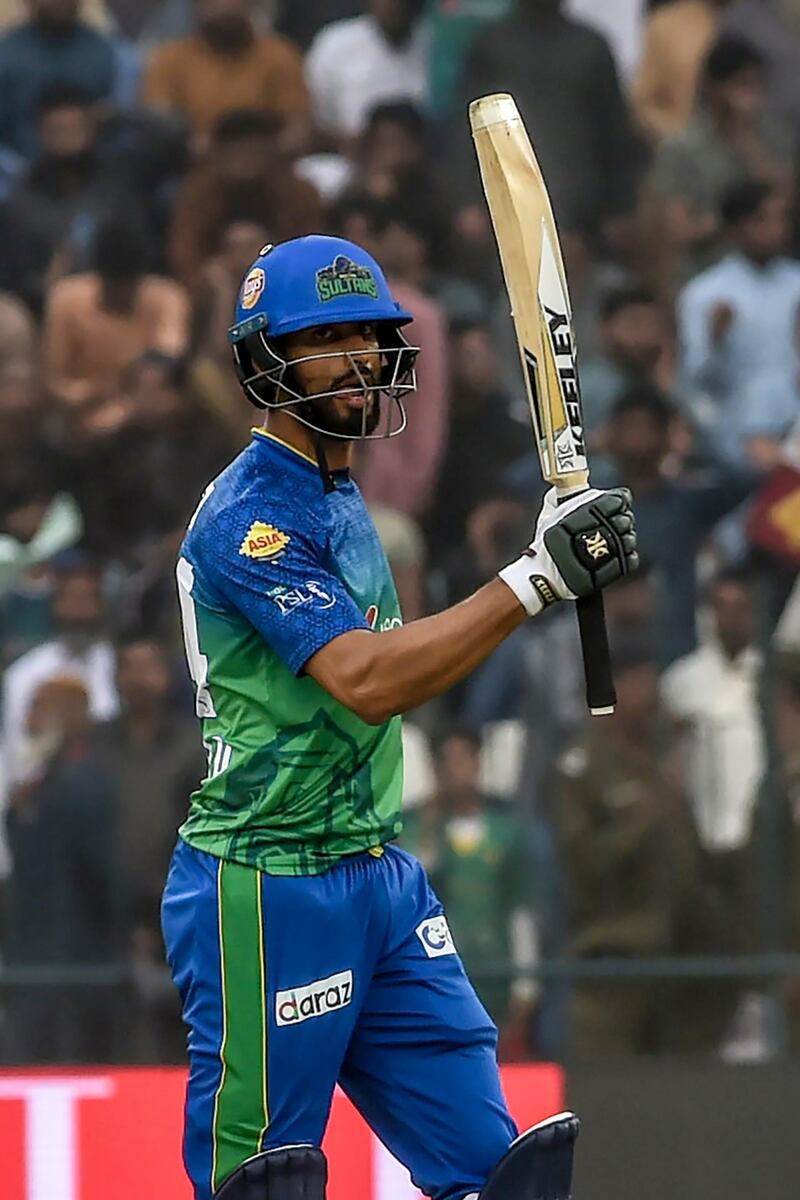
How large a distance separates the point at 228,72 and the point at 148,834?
2.91 meters

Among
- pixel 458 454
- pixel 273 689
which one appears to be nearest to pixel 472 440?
pixel 458 454

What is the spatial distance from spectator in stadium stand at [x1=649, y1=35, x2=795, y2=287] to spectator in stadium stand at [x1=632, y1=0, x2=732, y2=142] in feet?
0.16

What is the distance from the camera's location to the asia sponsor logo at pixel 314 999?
4.13 metres

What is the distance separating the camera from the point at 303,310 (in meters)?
4.10

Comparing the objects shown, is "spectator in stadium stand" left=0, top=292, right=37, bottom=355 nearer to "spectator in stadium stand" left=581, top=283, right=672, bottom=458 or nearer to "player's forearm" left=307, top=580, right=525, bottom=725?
"spectator in stadium stand" left=581, top=283, right=672, bottom=458

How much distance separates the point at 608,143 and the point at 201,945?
16.4 feet

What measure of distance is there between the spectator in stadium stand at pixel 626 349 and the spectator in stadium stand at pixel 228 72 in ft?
4.30

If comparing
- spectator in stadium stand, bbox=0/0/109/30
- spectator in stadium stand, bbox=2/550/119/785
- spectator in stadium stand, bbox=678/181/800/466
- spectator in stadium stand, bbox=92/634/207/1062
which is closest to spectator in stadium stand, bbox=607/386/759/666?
spectator in stadium stand, bbox=678/181/800/466

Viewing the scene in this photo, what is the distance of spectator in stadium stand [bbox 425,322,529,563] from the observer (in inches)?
310

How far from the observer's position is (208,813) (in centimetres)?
423

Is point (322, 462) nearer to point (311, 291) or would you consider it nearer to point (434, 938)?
point (311, 291)

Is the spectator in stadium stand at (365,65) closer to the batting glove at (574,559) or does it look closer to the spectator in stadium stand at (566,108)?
the spectator in stadium stand at (566,108)

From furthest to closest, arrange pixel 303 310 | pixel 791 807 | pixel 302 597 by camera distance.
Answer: pixel 791 807, pixel 303 310, pixel 302 597

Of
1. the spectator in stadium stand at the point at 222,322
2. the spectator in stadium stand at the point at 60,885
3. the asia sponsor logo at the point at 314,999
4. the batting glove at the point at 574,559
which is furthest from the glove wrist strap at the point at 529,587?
the spectator in stadium stand at the point at 222,322
